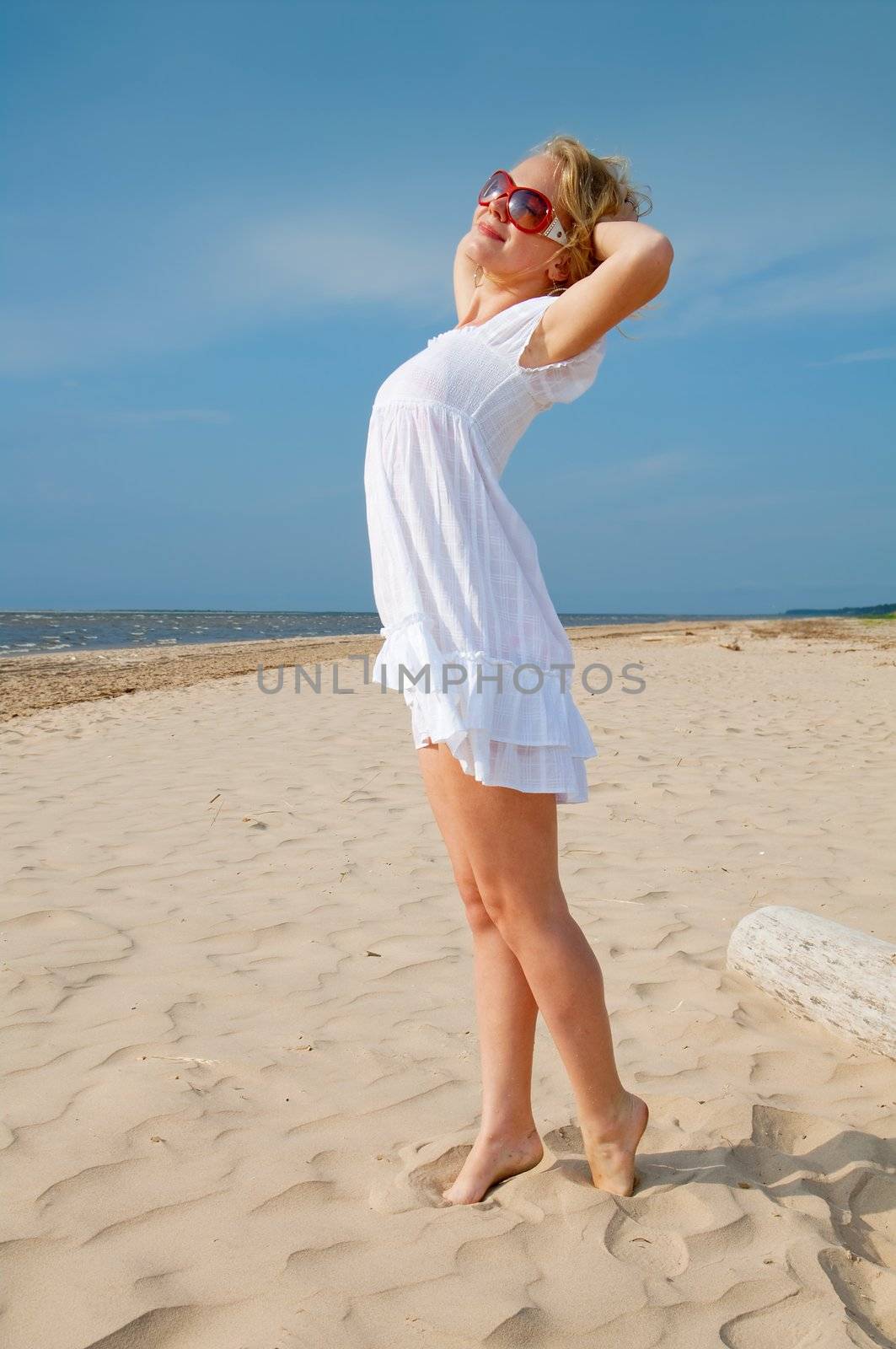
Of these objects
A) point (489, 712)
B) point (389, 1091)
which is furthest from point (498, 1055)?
point (489, 712)

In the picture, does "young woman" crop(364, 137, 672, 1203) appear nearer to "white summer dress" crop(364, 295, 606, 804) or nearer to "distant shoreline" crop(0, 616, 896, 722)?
"white summer dress" crop(364, 295, 606, 804)

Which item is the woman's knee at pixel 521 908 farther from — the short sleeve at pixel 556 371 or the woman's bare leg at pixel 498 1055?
the short sleeve at pixel 556 371

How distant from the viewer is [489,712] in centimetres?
Answer: 152

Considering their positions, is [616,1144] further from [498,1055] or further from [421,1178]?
[421,1178]

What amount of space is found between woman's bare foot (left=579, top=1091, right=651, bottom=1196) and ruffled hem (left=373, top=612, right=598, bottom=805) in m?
0.66

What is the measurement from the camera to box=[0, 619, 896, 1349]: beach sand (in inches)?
61.5

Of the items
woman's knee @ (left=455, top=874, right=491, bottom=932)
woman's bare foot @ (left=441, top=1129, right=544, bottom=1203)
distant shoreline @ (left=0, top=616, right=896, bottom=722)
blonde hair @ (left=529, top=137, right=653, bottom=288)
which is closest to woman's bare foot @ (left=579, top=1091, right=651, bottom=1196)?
woman's bare foot @ (left=441, top=1129, right=544, bottom=1203)

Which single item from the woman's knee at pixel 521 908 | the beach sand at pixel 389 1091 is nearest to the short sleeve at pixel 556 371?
the woman's knee at pixel 521 908

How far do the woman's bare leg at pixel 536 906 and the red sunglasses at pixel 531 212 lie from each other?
2.92 ft

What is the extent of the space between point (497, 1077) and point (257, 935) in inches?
63.4

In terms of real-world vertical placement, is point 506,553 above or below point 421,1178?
above

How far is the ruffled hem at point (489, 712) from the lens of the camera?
1.51m

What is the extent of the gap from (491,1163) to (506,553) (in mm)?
1136

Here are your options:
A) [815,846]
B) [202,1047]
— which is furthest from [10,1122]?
[815,846]
